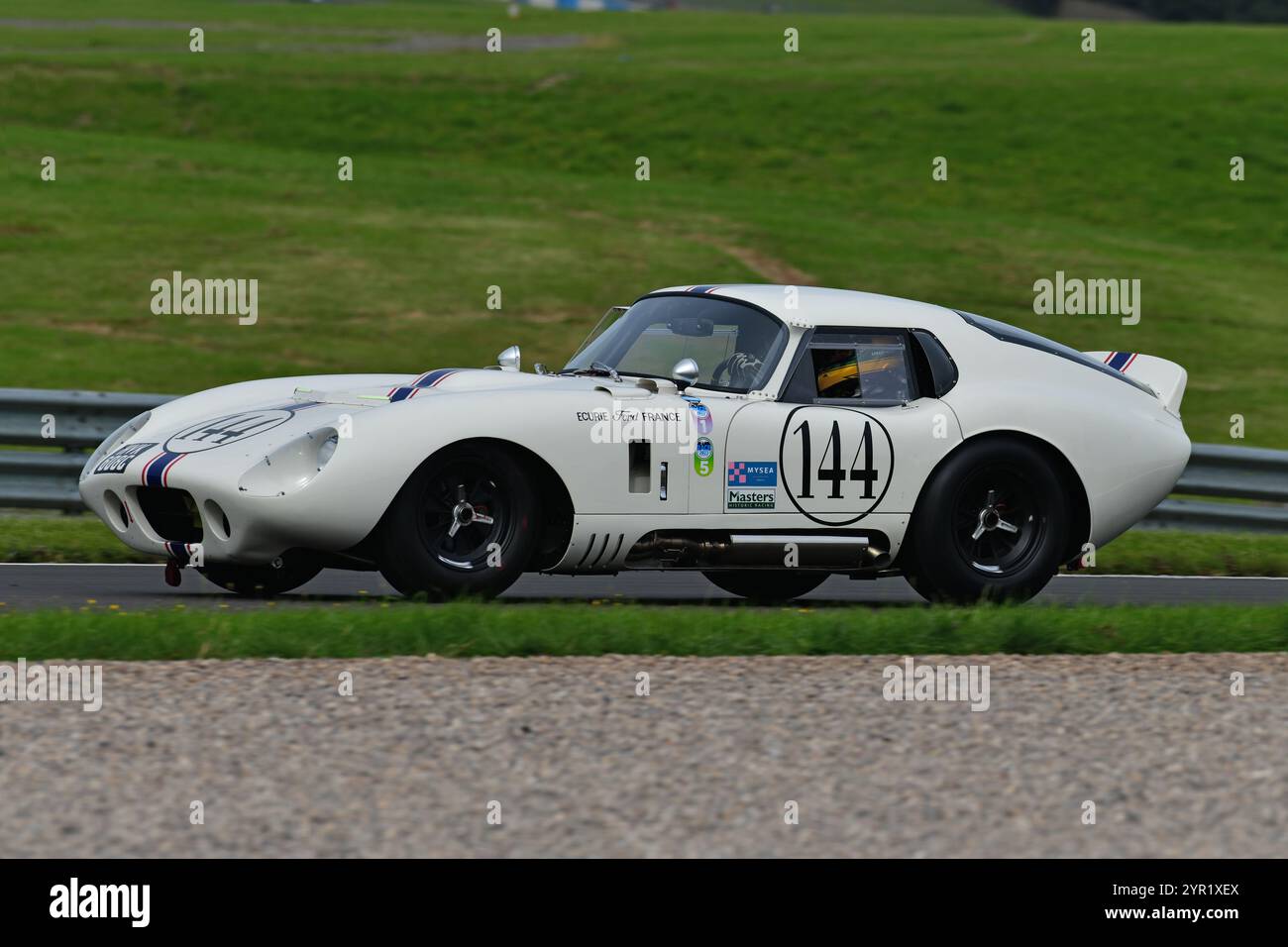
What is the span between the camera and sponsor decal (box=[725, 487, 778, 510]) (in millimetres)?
7449

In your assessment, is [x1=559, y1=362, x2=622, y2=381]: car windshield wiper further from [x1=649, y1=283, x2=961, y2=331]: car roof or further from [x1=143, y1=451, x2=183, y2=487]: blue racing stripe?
[x1=143, y1=451, x2=183, y2=487]: blue racing stripe

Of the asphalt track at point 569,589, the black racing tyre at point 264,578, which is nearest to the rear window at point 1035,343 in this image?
the asphalt track at point 569,589

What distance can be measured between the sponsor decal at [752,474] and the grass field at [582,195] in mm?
9569

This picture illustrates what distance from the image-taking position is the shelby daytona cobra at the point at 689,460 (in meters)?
7.00

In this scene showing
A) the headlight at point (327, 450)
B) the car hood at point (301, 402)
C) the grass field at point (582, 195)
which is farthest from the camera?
the grass field at point (582, 195)

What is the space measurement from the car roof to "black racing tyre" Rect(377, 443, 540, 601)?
4.86 feet

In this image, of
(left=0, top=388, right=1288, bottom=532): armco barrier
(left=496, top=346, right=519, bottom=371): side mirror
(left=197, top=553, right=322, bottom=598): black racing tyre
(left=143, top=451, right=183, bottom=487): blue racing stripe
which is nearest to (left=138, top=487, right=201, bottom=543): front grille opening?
(left=143, top=451, right=183, bottom=487): blue racing stripe

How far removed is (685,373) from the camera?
25.0 feet

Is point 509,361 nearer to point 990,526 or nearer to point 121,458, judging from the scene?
point 121,458

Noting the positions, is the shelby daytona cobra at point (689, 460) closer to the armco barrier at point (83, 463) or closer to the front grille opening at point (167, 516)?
the front grille opening at point (167, 516)

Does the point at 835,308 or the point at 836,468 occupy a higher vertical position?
the point at 835,308

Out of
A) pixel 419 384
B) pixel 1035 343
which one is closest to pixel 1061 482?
pixel 1035 343

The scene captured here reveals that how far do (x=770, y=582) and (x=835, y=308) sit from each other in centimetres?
158

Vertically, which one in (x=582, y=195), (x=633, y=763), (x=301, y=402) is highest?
(x=582, y=195)
